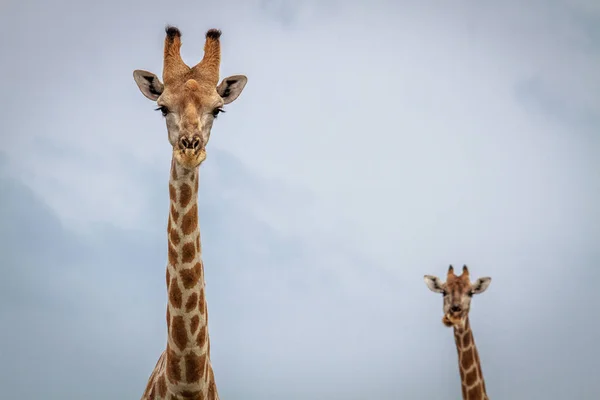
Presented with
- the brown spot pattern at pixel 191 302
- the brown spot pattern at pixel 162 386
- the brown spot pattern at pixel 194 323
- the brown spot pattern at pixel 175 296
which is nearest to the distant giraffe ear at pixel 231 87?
the brown spot pattern at pixel 175 296

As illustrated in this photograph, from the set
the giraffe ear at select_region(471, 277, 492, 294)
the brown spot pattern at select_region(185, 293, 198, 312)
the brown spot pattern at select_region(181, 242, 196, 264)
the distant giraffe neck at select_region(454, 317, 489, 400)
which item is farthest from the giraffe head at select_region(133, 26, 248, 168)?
the giraffe ear at select_region(471, 277, 492, 294)

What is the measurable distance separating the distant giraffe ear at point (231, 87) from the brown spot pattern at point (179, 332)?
11.8 ft

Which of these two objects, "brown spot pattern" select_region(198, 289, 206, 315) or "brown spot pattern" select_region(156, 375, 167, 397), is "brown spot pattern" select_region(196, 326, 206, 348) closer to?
"brown spot pattern" select_region(198, 289, 206, 315)

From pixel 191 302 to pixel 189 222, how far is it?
99 cm

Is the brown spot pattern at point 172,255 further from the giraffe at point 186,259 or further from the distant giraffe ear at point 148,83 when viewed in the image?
the distant giraffe ear at point 148,83

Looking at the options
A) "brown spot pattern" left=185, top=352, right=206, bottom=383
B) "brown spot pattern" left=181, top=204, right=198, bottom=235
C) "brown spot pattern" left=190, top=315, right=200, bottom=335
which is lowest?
"brown spot pattern" left=185, top=352, right=206, bottom=383

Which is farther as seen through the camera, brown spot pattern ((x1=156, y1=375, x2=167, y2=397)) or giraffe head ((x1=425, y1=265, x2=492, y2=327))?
giraffe head ((x1=425, y1=265, x2=492, y2=327))

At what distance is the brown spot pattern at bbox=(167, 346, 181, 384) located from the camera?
343 inches

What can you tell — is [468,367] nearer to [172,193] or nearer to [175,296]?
[175,296]

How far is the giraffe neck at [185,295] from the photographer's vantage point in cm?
870

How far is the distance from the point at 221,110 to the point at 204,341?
120 inches

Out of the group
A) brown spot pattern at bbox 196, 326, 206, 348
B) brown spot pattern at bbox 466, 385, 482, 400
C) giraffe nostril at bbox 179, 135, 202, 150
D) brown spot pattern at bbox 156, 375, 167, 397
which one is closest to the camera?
giraffe nostril at bbox 179, 135, 202, 150

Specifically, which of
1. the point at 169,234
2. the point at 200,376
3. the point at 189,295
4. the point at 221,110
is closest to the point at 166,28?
the point at 221,110

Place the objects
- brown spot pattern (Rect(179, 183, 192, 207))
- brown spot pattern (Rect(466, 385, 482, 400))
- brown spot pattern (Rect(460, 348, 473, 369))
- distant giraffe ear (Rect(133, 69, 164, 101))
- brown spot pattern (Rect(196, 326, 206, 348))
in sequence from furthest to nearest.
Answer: brown spot pattern (Rect(460, 348, 473, 369)) < brown spot pattern (Rect(466, 385, 482, 400)) < distant giraffe ear (Rect(133, 69, 164, 101)) < brown spot pattern (Rect(179, 183, 192, 207)) < brown spot pattern (Rect(196, 326, 206, 348))
